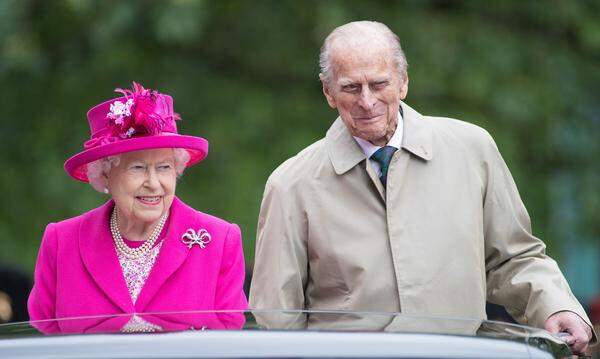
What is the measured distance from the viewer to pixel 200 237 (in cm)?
448

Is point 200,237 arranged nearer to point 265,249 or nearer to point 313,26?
point 265,249

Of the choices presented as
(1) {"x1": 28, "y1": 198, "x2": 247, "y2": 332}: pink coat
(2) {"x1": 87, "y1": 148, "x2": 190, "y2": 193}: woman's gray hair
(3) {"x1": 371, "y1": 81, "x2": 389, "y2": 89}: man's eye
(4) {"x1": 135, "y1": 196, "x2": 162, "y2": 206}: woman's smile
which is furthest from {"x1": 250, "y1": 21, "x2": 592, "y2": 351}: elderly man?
(4) {"x1": 135, "y1": 196, "x2": 162, "y2": 206}: woman's smile

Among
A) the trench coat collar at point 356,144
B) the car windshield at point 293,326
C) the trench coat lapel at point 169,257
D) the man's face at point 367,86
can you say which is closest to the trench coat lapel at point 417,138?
the trench coat collar at point 356,144

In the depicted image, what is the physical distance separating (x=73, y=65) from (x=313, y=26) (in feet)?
5.51

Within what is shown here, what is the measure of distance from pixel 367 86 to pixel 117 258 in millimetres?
915

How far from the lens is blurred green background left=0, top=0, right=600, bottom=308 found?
10.0 m

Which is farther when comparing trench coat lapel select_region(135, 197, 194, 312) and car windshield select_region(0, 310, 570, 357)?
trench coat lapel select_region(135, 197, 194, 312)

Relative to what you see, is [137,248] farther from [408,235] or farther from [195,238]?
[408,235]

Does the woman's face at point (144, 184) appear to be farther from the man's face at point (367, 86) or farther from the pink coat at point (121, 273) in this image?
the man's face at point (367, 86)

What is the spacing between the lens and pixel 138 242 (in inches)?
177

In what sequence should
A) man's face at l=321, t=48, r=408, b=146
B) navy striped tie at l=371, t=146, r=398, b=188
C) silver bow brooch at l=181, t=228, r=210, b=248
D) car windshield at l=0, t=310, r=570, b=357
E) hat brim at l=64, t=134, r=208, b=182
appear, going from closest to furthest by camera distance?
car windshield at l=0, t=310, r=570, b=357, hat brim at l=64, t=134, r=208, b=182, silver bow brooch at l=181, t=228, r=210, b=248, man's face at l=321, t=48, r=408, b=146, navy striped tie at l=371, t=146, r=398, b=188

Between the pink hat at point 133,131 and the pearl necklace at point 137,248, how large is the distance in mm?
199

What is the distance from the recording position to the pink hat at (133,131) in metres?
4.37

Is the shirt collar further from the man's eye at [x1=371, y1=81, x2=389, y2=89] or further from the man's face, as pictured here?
the man's eye at [x1=371, y1=81, x2=389, y2=89]
